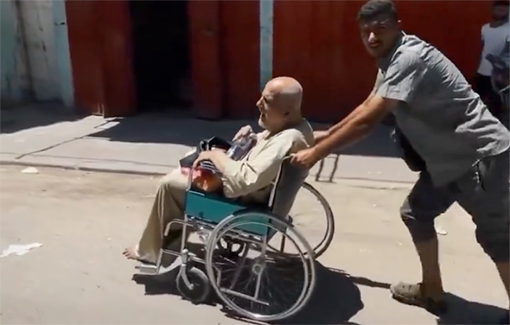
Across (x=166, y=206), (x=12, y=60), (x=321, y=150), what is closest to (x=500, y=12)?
(x=321, y=150)

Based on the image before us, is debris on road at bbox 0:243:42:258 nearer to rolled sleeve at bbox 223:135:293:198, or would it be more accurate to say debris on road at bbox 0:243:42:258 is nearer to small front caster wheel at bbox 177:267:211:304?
small front caster wheel at bbox 177:267:211:304

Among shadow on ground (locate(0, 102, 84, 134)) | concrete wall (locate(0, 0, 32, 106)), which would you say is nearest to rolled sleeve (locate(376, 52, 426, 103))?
shadow on ground (locate(0, 102, 84, 134))

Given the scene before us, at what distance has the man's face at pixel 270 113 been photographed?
11.0 ft

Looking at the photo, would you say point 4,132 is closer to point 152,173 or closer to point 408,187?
point 152,173

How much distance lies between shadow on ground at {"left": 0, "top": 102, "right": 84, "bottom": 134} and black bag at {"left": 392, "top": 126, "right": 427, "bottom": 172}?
5.07 metres

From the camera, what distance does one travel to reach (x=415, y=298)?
12.0ft

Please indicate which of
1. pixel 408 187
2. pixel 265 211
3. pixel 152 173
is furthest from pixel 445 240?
pixel 152 173

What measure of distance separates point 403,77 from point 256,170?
0.83 metres

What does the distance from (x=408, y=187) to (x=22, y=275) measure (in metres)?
3.08

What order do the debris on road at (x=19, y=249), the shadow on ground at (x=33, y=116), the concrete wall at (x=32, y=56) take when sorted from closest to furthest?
the debris on road at (x=19, y=249) < the shadow on ground at (x=33, y=116) < the concrete wall at (x=32, y=56)

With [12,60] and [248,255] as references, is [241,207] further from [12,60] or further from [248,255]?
[12,60]

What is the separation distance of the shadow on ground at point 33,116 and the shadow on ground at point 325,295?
401 cm

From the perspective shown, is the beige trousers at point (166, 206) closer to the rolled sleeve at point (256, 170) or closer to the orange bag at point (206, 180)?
the orange bag at point (206, 180)

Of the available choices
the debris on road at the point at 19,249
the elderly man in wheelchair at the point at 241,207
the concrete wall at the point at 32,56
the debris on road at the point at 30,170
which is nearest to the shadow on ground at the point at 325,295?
the elderly man in wheelchair at the point at 241,207
